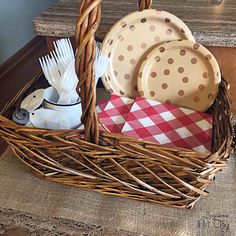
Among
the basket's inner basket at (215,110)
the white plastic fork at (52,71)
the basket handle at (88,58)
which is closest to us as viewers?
the basket handle at (88,58)

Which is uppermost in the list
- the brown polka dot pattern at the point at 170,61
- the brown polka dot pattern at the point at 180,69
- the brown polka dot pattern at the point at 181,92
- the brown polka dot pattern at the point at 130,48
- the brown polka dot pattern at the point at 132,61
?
the brown polka dot pattern at the point at 130,48

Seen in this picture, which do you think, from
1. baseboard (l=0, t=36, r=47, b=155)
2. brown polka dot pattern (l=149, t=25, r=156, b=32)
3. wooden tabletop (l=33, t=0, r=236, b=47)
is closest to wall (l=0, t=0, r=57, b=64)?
baseboard (l=0, t=36, r=47, b=155)

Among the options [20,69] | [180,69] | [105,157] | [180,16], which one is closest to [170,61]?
[180,69]

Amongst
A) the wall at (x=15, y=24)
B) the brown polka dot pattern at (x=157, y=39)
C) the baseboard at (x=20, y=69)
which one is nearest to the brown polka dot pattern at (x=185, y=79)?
the brown polka dot pattern at (x=157, y=39)

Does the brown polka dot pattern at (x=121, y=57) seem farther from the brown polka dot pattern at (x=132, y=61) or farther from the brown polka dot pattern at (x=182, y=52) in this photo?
the brown polka dot pattern at (x=182, y=52)

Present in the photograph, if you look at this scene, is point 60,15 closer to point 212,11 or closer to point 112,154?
point 212,11

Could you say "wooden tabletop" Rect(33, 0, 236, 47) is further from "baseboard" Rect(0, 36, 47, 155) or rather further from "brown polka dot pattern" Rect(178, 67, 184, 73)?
"baseboard" Rect(0, 36, 47, 155)

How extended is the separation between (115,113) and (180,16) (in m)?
0.43

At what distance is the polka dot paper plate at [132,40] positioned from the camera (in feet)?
2.69

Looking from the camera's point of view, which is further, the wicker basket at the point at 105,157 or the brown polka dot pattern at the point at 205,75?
the brown polka dot pattern at the point at 205,75

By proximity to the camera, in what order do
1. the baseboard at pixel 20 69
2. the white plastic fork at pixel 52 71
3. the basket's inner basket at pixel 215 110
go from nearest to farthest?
the basket's inner basket at pixel 215 110, the white plastic fork at pixel 52 71, the baseboard at pixel 20 69

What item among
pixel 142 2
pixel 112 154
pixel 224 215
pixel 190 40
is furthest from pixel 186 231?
pixel 142 2

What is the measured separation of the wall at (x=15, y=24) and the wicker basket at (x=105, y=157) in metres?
1.84

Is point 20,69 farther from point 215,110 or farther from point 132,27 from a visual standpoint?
point 215,110
